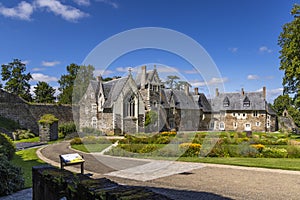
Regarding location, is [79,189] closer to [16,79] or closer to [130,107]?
[130,107]

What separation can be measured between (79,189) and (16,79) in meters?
46.3

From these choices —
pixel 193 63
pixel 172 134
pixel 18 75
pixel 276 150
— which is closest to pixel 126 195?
pixel 193 63

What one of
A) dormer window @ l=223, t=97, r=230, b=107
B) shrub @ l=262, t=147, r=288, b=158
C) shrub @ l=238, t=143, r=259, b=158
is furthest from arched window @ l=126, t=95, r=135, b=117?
dormer window @ l=223, t=97, r=230, b=107

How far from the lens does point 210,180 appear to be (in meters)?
7.99

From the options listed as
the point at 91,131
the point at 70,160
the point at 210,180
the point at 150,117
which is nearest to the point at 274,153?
the point at 210,180

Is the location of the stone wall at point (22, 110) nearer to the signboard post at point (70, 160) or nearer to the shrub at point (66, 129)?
the shrub at point (66, 129)

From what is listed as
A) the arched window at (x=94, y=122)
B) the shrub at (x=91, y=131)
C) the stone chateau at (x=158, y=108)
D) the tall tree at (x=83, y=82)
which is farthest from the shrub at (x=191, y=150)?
the tall tree at (x=83, y=82)

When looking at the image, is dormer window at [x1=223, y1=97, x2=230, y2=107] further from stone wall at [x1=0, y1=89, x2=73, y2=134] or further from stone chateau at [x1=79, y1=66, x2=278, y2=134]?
stone wall at [x1=0, y1=89, x2=73, y2=134]

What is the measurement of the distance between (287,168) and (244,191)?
429cm

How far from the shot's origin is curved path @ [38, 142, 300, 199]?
6.49 meters

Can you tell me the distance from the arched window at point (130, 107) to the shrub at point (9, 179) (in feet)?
66.3

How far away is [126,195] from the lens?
2.63 m

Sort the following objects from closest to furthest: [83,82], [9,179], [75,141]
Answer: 1. [9,179]
2. [75,141]
3. [83,82]

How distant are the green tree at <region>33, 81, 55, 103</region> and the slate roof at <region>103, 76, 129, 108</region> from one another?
60.1ft
